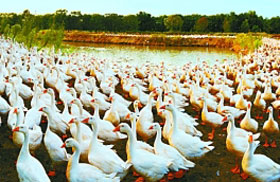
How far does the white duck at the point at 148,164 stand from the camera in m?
5.30

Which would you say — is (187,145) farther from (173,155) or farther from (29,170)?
(29,170)

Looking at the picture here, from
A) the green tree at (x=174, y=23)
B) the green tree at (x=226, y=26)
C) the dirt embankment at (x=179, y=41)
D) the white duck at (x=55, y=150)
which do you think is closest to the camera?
the white duck at (x=55, y=150)

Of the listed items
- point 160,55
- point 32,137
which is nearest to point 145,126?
point 32,137

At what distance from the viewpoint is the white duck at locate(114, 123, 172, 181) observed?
530cm

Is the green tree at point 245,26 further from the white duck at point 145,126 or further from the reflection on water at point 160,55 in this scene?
the white duck at point 145,126

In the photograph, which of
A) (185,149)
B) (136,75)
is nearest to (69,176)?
(185,149)

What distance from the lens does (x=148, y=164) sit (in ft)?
17.4

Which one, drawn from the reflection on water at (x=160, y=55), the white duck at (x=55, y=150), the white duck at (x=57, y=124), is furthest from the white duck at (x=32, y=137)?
the reflection on water at (x=160, y=55)

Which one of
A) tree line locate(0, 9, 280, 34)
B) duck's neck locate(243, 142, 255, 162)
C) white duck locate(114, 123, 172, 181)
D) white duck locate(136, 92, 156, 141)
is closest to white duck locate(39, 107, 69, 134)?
white duck locate(136, 92, 156, 141)

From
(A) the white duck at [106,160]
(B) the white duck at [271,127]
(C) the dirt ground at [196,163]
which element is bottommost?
(C) the dirt ground at [196,163]

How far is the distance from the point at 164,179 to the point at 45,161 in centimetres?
218

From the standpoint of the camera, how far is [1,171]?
5949mm

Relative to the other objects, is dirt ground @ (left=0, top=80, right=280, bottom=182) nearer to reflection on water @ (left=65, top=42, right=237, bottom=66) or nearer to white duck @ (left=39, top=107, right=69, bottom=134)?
white duck @ (left=39, top=107, right=69, bottom=134)

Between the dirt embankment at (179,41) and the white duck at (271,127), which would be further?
the dirt embankment at (179,41)
